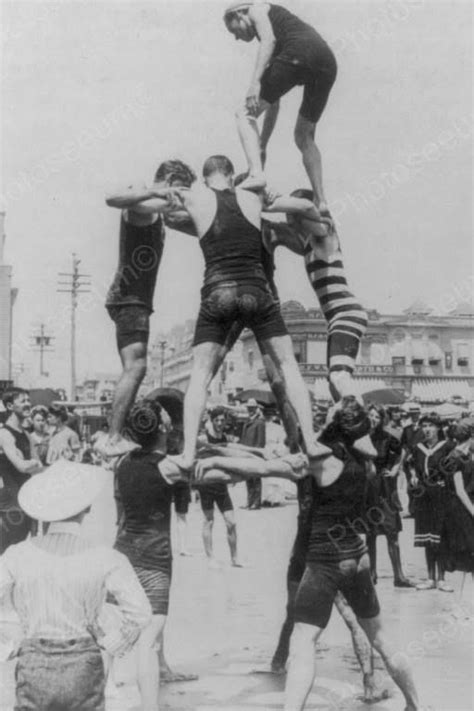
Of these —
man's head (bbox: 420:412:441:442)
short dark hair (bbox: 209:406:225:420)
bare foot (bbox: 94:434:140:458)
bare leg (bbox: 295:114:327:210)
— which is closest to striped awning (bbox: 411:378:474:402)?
short dark hair (bbox: 209:406:225:420)

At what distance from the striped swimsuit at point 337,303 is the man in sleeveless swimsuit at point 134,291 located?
118 cm

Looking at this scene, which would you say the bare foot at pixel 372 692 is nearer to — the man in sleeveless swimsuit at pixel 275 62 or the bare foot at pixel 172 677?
the bare foot at pixel 172 677

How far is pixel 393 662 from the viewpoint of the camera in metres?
6.14

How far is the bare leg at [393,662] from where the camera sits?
242 inches

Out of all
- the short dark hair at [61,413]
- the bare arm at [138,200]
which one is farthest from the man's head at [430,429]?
the bare arm at [138,200]

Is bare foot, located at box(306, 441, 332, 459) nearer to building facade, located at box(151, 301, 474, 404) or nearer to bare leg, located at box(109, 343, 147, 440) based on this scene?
bare leg, located at box(109, 343, 147, 440)

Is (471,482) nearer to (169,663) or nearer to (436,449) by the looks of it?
(436,449)

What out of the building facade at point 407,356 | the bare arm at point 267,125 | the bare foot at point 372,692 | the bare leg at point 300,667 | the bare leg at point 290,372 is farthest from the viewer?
the building facade at point 407,356

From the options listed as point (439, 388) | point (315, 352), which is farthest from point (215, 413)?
point (439, 388)

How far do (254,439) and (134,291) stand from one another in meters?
11.0

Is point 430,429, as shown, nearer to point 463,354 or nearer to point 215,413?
point 215,413

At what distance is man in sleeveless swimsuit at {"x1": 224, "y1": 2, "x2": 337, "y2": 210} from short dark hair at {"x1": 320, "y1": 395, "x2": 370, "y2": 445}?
188cm

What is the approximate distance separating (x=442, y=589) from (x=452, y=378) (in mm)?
63451

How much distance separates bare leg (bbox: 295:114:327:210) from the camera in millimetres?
7754
